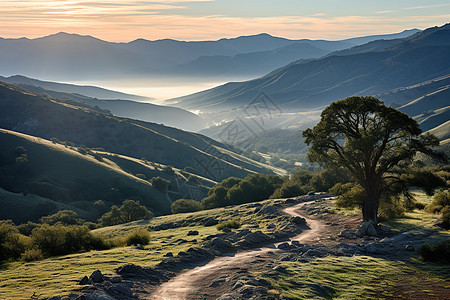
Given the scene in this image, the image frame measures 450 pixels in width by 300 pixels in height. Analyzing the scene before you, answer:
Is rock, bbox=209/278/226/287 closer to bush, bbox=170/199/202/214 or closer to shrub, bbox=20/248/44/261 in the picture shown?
shrub, bbox=20/248/44/261

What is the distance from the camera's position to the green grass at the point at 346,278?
2305 centimetres

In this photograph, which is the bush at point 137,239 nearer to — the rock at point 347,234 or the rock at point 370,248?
the rock at point 347,234

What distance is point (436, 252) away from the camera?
3030 centimetres

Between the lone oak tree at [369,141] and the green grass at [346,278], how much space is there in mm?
12223

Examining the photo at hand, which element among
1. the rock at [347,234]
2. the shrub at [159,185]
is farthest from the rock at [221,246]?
the shrub at [159,185]

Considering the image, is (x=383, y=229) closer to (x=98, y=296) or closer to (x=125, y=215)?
(x=98, y=296)

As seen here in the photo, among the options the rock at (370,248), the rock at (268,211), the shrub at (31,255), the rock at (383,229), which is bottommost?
the rock at (268,211)

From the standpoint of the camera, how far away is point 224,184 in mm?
111188

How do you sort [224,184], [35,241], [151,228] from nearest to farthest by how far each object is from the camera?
[35,241]
[151,228]
[224,184]

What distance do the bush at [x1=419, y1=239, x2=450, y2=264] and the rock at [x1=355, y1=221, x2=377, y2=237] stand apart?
7.85m

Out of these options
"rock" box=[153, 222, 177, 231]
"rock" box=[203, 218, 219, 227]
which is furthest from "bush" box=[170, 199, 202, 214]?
"rock" box=[203, 218, 219, 227]

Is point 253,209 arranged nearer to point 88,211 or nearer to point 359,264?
point 359,264

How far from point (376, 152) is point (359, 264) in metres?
15.6

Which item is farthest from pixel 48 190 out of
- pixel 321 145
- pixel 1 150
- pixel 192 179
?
pixel 321 145
